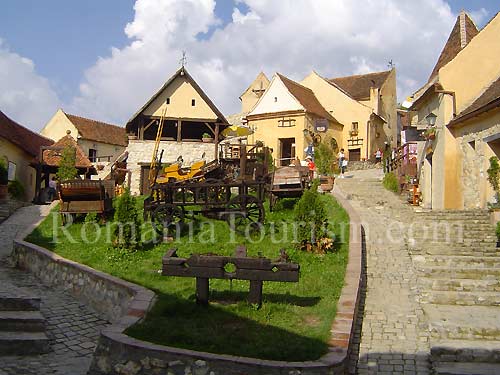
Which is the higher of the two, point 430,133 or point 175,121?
point 175,121

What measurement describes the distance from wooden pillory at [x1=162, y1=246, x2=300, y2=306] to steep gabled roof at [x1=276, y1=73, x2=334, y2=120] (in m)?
23.6

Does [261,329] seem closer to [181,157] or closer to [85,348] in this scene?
[85,348]

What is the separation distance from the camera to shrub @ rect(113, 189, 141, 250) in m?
11.2

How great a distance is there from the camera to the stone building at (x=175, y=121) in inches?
981

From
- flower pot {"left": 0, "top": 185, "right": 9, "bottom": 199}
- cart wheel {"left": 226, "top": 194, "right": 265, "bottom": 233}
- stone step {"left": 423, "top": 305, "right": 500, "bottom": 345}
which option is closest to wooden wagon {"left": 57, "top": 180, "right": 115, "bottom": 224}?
cart wheel {"left": 226, "top": 194, "right": 265, "bottom": 233}

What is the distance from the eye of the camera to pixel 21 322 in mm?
7184

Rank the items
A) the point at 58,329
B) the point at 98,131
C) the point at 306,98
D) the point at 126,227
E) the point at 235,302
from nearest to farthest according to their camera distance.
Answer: the point at 235,302 → the point at 58,329 → the point at 126,227 → the point at 306,98 → the point at 98,131

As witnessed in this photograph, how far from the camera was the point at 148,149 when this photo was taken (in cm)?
2502

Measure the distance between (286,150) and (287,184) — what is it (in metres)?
17.3

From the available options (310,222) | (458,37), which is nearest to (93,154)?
(458,37)

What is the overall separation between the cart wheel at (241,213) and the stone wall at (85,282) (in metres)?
3.92

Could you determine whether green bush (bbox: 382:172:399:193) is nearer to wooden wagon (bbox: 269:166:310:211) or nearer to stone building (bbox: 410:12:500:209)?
stone building (bbox: 410:12:500:209)

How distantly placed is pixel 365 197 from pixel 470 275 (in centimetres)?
763

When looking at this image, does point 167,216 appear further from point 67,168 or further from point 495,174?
point 67,168
